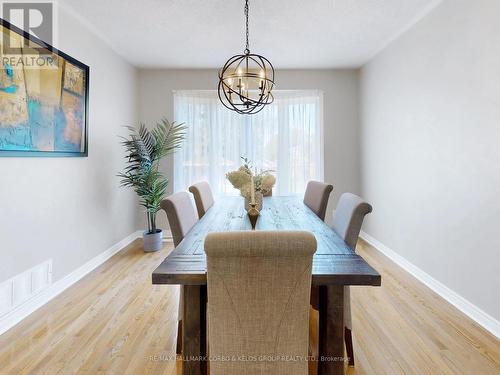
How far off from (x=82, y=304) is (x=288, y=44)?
339cm

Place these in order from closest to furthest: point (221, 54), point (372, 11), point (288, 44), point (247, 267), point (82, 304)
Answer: point (247, 267), point (82, 304), point (372, 11), point (288, 44), point (221, 54)

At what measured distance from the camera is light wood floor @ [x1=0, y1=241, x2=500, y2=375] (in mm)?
1623

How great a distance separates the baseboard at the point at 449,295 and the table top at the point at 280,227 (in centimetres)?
136

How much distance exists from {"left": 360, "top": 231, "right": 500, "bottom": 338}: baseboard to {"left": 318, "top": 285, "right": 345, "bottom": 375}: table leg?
56.9 inches

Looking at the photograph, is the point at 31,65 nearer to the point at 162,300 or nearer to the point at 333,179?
the point at 162,300

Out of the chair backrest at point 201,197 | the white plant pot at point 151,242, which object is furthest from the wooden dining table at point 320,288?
the white plant pot at point 151,242

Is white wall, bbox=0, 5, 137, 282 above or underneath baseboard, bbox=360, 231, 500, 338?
above

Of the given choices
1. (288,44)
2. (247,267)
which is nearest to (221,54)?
(288,44)

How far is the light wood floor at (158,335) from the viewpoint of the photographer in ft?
5.32

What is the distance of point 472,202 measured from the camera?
84.0 inches

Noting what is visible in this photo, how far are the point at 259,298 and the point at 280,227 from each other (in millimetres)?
856

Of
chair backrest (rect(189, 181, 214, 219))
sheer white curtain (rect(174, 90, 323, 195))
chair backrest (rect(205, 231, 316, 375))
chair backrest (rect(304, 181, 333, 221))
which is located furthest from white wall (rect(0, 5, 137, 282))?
chair backrest (rect(304, 181, 333, 221))

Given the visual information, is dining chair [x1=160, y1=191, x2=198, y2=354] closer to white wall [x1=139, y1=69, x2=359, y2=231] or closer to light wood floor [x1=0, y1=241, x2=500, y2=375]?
light wood floor [x1=0, y1=241, x2=500, y2=375]

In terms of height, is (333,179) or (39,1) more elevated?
(39,1)
